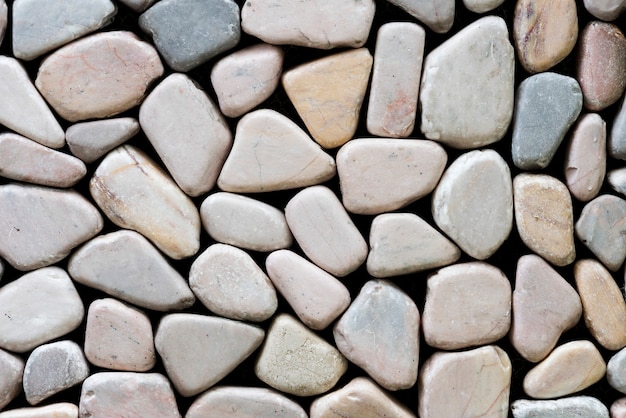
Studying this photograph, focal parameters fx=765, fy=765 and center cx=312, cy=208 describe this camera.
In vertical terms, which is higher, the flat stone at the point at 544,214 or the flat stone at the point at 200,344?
the flat stone at the point at 544,214

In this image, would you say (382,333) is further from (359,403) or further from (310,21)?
(310,21)

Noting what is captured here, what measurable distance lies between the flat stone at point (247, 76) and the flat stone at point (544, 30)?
0.25 metres

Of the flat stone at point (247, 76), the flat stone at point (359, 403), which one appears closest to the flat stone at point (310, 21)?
the flat stone at point (247, 76)

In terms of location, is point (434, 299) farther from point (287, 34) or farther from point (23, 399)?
point (23, 399)

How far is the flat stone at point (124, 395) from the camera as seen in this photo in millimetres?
816

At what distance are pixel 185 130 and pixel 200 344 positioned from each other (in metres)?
0.23

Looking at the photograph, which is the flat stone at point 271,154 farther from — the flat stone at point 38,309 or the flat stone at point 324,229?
the flat stone at point 38,309

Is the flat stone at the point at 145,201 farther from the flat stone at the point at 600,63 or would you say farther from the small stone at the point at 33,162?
the flat stone at the point at 600,63

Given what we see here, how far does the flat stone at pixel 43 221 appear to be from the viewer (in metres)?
0.80

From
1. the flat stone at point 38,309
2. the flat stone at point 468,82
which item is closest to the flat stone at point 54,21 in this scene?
the flat stone at point 38,309

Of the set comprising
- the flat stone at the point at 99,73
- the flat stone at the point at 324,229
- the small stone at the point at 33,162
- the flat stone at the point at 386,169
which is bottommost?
the flat stone at the point at 324,229

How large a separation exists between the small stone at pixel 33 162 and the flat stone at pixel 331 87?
241 mm

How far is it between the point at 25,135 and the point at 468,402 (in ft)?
1.80

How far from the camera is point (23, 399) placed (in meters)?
0.85
